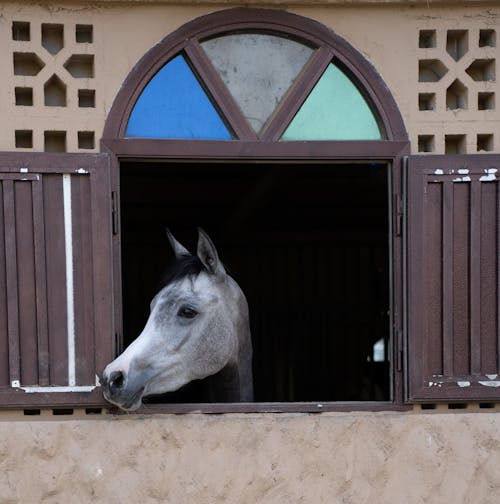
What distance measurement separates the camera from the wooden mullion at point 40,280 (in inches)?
141

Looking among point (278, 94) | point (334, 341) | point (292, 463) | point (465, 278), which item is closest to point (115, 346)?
point (292, 463)

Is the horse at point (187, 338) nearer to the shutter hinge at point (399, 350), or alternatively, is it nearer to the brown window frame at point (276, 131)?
the brown window frame at point (276, 131)

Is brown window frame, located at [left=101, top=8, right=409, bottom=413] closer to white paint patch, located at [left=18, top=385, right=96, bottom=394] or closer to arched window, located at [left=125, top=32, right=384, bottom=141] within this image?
arched window, located at [left=125, top=32, right=384, bottom=141]

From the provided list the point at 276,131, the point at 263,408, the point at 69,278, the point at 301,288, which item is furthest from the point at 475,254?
the point at 301,288

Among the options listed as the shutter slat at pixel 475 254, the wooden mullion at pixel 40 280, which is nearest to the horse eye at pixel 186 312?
the wooden mullion at pixel 40 280

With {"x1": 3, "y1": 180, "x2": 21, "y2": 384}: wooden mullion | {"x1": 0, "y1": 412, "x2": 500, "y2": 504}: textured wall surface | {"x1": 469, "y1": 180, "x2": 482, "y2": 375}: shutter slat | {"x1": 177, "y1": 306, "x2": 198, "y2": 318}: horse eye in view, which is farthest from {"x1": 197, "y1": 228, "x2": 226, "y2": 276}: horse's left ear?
{"x1": 469, "y1": 180, "x2": 482, "y2": 375}: shutter slat

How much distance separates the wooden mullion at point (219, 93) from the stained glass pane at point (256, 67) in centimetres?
5

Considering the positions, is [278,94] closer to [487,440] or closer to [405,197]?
[405,197]

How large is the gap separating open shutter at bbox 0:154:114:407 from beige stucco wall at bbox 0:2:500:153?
168 millimetres

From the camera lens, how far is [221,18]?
3756 millimetres

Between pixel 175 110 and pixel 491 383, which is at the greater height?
pixel 175 110

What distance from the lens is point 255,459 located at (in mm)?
3701

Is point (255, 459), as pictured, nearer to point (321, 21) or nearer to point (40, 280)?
point (40, 280)

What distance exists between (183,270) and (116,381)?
0.78 m
